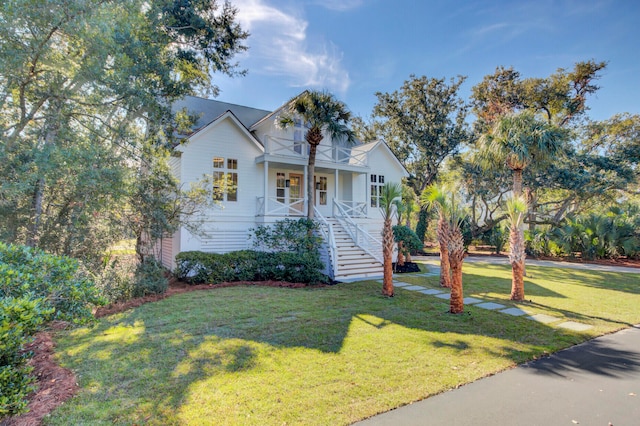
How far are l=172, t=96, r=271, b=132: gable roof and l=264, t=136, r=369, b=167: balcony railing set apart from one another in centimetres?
261

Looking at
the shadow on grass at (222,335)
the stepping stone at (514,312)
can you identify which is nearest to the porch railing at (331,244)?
the shadow on grass at (222,335)

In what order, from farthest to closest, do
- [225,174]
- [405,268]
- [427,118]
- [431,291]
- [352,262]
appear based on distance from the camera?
[427,118], [405,268], [225,174], [352,262], [431,291]

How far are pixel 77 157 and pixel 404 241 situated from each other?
37.3 feet

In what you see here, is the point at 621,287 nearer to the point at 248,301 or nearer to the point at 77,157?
the point at 248,301

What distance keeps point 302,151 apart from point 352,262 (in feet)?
22.6

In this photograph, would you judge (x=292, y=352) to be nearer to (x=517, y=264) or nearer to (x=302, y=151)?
(x=517, y=264)

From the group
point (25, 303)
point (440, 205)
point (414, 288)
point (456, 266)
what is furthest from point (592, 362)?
point (25, 303)

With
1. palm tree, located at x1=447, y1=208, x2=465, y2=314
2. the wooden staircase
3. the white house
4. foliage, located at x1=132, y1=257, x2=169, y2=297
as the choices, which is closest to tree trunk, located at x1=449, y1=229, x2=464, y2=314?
palm tree, located at x1=447, y1=208, x2=465, y2=314

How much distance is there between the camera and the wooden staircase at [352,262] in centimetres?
1191

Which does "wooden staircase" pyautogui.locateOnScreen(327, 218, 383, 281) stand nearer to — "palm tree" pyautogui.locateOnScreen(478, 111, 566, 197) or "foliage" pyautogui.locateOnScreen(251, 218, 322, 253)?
"foliage" pyautogui.locateOnScreen(251, 218, 322, 253)

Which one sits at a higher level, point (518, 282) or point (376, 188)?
point (376, 188)

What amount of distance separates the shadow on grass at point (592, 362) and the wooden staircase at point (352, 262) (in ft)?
23.6

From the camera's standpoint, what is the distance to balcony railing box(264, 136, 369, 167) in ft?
48.8

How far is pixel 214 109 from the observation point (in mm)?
17000
